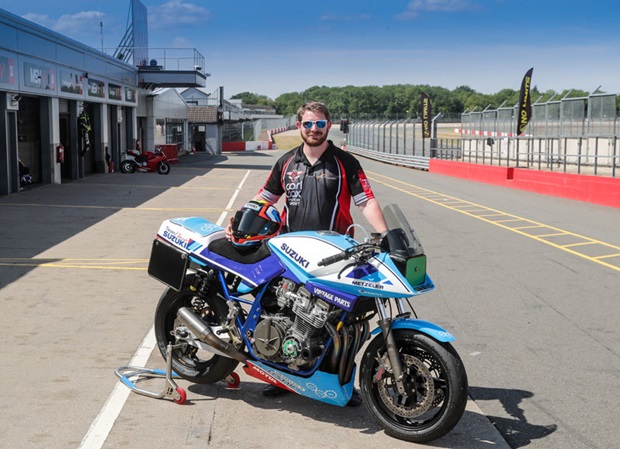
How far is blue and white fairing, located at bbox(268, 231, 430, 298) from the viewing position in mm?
4379

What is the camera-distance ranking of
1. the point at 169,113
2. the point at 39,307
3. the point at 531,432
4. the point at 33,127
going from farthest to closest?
the point at 169,113 → the point at 33,127 → the point at 39,307 → the point at 531,432

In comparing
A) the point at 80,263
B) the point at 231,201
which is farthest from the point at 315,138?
the point at 231,201

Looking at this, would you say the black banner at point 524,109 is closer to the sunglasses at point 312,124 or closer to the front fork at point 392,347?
the sunglasses at point 312,124

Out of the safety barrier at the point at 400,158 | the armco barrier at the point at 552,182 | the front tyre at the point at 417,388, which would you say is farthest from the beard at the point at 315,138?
the safety barrier at the point at 400,158

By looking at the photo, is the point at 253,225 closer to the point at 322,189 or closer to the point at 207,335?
the point at 322,189

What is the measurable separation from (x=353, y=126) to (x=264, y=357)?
6813 centimetres

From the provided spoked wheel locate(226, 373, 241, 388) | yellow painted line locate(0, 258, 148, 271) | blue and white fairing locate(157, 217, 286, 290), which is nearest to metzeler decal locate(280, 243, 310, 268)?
blue and white fairing locate(157, 217, 286, 290)

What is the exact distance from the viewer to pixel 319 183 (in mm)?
5379

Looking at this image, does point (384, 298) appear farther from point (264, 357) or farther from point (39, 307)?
point (39, 307)

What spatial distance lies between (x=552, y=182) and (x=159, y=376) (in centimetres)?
2099

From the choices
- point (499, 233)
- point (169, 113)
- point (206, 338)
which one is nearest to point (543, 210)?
point (499, 233)

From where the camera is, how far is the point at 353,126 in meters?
72.1

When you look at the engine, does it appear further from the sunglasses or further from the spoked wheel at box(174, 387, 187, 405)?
the sunglasses

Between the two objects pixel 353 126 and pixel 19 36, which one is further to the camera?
pixel 353 126
